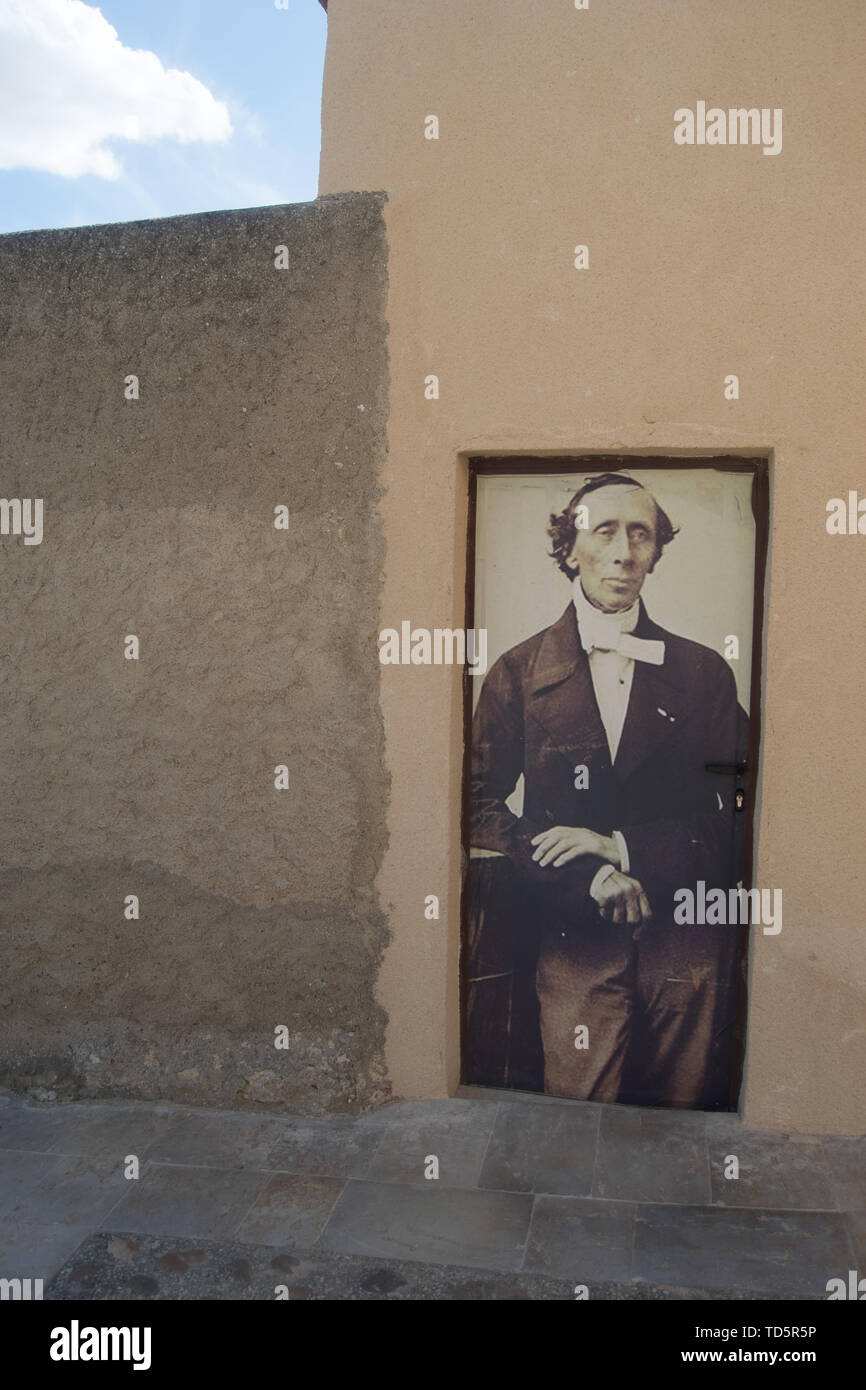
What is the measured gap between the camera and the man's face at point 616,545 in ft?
11.8

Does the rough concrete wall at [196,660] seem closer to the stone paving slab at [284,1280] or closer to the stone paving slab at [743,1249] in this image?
the stone paving slab at [284,1280]

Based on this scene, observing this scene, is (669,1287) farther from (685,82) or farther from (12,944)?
(685,82)

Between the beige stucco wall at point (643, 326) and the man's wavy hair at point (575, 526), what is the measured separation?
0.17m

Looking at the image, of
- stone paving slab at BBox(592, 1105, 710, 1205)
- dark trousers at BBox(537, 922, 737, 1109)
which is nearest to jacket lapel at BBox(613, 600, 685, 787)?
dark trousers at BBox(537, 922, 737, 1109)

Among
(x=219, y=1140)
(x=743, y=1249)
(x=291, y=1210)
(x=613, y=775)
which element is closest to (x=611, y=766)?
(x=613, y=775)

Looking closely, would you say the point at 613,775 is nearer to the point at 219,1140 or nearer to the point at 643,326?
the point at 643,326

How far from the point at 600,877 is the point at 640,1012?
49 cm

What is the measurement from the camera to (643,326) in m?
3.44

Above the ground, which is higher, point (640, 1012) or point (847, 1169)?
point (640, 1012)

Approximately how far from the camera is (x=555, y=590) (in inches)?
145

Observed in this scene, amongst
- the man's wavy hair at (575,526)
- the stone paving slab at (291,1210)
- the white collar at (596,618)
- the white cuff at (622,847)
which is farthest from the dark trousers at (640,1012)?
the man's wavy hair at (575,526)

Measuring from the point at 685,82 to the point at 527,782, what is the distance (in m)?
2.37

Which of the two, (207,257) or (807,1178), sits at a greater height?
(207,257)
